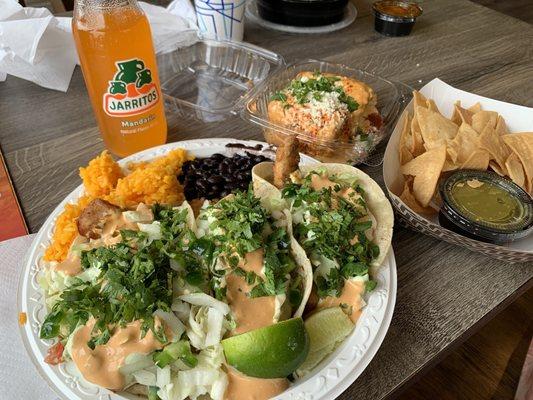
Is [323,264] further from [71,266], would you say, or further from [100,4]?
[100,4]

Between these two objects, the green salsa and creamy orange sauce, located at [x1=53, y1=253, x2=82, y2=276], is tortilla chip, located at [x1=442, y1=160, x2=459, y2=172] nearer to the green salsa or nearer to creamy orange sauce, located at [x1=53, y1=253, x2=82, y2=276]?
the green salsa

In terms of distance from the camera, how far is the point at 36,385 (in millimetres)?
938

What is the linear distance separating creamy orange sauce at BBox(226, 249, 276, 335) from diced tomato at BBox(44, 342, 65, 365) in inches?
13.5

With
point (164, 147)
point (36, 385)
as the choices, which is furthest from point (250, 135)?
point (36, 385)

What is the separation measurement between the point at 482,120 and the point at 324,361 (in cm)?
108

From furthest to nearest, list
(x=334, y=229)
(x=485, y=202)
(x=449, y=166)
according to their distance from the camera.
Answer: (x=449, y=166) < (x=485, y=202) < (x=334, y=229)

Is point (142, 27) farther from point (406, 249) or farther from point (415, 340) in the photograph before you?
point (415, 340)

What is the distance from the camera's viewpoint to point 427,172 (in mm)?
1332

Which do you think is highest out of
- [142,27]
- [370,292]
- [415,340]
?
[142,27]

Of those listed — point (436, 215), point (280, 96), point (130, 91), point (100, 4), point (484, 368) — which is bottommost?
point (484, 368)

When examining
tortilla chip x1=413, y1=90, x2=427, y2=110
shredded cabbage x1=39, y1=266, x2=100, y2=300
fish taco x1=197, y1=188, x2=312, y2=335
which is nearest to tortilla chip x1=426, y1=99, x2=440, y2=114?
tortilla chip x1=413, y1=90, x2=427, y2=110

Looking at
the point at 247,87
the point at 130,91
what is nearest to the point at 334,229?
the point at 130,91

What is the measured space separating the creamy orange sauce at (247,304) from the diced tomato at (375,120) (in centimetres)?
85

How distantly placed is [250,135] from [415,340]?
91cm
